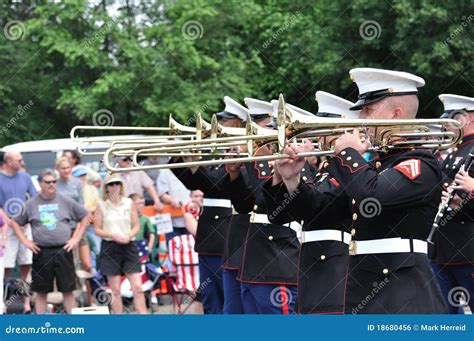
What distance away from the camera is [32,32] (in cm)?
2206

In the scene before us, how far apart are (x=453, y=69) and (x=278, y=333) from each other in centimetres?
1481

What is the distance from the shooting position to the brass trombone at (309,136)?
5176mm

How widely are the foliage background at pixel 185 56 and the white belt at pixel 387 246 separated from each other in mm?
13991

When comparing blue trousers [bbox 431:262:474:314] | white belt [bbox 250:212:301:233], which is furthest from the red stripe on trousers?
blue trousers [bbox 431:262:474:314]

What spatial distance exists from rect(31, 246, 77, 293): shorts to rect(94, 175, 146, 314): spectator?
37 centimetres

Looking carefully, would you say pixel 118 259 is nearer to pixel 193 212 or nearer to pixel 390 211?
pixel 193 212

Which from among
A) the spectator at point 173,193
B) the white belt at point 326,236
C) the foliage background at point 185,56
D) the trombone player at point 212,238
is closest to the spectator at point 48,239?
the spectator at point 173,193

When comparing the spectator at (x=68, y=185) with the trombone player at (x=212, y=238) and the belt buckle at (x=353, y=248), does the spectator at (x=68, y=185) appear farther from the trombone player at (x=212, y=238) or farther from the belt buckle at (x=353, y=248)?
the belt buckle at (x=353, y=248)

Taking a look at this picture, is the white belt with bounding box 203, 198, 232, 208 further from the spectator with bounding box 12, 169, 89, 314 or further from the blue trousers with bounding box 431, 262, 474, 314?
the spectator with bounding box 12, 169, 89, 314

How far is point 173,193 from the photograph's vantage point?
13.9m

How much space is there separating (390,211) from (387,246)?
178 millimetres

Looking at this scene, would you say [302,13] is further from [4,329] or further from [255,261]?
[4,329]

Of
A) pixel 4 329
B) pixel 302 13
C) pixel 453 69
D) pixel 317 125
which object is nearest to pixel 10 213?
pixel 4 329

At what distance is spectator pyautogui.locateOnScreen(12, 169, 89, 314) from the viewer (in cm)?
1179
